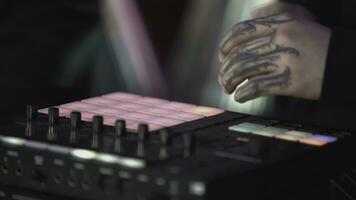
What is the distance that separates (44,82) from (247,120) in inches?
31.1

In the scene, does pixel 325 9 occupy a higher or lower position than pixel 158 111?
higher

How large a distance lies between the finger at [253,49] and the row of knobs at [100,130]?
0.23 m

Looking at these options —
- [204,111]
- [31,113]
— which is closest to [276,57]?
[204,111]

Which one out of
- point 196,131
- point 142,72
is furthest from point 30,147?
point 142,72

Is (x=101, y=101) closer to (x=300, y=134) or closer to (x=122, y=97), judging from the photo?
(x=122, y=97)

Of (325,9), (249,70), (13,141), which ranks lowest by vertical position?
(13,141)

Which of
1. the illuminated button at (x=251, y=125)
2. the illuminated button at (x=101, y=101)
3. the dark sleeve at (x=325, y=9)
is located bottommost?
the illuminated button at (x=101, y=101)

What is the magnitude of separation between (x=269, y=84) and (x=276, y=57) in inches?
1.5

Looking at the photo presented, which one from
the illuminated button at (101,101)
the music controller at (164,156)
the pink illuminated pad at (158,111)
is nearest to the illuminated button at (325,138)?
the music controller at (164,156)

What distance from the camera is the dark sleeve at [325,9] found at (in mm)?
1408

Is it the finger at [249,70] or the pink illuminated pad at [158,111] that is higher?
the finger at [249,70]

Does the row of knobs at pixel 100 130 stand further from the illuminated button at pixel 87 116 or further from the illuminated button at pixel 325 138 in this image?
the illuminated button at pixel 325 138

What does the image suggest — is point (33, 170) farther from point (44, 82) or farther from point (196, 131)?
point (44, 82)

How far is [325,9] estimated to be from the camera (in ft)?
4.69
